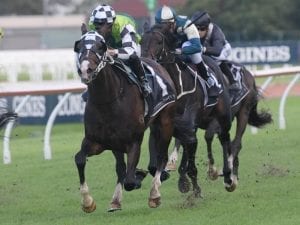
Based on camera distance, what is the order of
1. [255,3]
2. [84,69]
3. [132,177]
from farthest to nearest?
[255,3]
[132,177]
[84,69]

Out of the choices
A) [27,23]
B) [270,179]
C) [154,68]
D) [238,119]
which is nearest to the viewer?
[154,68]

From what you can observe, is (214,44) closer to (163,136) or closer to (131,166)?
(163,136)

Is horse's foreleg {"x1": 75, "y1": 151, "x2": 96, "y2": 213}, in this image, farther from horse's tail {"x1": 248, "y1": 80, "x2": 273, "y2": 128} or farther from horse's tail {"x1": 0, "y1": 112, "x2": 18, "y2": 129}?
horse's tail {"x1": 248, "y1": 80, "x2": 273, "y2": 128}

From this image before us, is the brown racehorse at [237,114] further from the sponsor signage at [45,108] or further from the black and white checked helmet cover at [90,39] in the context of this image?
the sponsor signage at [45,108]

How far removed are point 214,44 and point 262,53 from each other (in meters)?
15.9

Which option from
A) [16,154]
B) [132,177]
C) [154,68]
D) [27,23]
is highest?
[154,68]

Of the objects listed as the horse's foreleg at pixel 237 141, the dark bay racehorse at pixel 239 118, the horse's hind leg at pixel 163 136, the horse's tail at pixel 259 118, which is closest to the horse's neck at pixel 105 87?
the horse's hind leg at pixel 163 136

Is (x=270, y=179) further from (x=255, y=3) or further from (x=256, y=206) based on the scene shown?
(x=255, y=3)

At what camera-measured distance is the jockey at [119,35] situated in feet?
22.5

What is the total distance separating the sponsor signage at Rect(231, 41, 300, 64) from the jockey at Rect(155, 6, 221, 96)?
16566 millimetres

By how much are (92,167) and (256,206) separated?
3.70m

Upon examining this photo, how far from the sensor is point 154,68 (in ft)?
24.7

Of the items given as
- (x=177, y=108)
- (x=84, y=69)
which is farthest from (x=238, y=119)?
(x=84, y=69)

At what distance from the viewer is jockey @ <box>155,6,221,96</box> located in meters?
8.04
